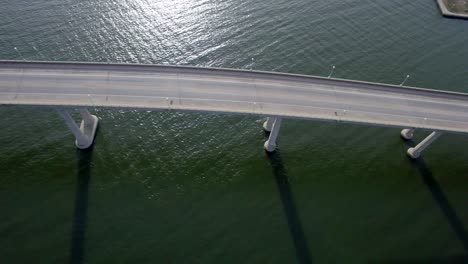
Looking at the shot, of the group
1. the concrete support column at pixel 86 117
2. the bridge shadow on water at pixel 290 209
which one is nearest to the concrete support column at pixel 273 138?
the bridge shadow on water at pixel 290 209

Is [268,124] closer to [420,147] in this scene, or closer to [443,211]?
[420,147]

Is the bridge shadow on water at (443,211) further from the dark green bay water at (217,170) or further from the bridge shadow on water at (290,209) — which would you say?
the bridge shadow on water at (290,209)

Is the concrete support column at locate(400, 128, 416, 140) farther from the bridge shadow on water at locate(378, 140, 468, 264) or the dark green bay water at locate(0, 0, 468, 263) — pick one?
the bridge shadow on water at locate(378, 140, 468, 264)

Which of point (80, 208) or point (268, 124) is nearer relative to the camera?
point (80, 208)

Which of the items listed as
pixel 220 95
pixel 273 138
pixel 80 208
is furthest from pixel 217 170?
pixel 80 208

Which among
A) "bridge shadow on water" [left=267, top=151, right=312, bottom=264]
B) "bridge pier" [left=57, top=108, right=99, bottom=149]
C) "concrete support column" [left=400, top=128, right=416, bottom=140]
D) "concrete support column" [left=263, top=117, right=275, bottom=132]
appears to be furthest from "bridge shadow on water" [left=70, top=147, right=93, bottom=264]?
"concrete support column" [left=400, top=128, right=416, bottom=140]
